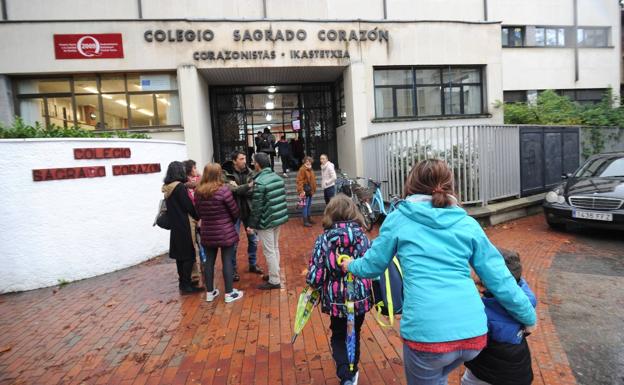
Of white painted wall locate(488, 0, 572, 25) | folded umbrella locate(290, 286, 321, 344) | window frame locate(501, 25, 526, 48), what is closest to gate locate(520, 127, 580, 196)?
window frame locate(501, 25, 526, 48)

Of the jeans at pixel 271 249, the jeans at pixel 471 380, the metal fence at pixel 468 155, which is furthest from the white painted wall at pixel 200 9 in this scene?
the jeans at pixel 471 380

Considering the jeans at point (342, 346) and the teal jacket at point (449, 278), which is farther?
the jeans at point (342, 346)

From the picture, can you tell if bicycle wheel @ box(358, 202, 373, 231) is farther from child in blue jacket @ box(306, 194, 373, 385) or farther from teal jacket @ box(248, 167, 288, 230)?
child in blue jacket @ box(306, 194, 373, 385)

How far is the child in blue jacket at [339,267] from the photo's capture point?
275 cm

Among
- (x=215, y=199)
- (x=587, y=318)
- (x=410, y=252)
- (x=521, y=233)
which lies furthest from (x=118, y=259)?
(x=521, y=233)

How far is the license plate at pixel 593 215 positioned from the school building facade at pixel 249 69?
6.17m

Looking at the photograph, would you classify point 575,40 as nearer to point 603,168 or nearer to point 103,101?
point 603,168

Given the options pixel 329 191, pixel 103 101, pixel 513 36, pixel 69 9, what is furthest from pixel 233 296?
pixel 513 36

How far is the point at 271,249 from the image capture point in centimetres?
512

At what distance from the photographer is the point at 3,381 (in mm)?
3365

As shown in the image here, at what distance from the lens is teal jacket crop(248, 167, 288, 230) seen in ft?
16.3

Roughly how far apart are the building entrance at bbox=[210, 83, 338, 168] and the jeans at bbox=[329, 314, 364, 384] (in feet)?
38.8

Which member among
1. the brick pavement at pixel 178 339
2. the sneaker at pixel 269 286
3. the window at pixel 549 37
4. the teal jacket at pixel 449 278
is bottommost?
the brick pavement at pixel 178 339

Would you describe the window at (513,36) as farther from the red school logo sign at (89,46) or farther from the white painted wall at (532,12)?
the red school logo sign at (89,46)
